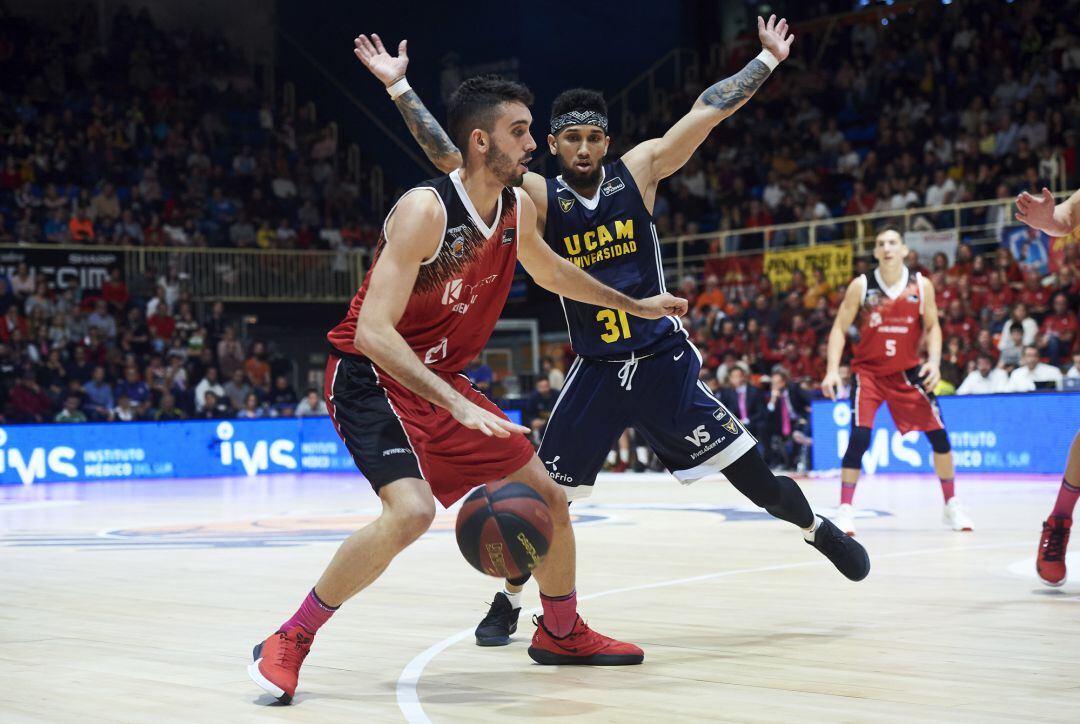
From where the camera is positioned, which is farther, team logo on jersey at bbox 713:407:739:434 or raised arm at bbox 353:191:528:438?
team logo on jersey at bbox 713:407:739:434

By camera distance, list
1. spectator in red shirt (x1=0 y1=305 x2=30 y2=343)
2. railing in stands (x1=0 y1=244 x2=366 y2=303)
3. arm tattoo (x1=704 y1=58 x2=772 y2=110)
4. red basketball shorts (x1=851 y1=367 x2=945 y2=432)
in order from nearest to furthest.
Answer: arm tattoo (x1=704 y1=58 x2=772 y2=110) → red basketball shorts (x1=851 y1=367 x2=945 y2=432) → spectator in red shirt (x1=0 y1=305 x2=30 y2=343) → railing in stands (x1=0 y1=244 x2=366 y2=303)

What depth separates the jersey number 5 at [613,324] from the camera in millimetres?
5757

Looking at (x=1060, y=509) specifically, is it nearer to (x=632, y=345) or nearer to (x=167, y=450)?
(x=632, y=345)

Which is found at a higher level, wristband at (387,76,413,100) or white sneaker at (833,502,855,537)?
wristband at (387,76,413,100)

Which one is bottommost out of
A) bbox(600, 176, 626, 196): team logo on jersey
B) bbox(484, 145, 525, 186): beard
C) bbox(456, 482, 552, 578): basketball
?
bbox(456, 482, 552, 578): basketball

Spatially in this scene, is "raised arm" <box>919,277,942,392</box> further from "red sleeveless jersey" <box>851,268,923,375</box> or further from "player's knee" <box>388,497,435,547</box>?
"player's knee" <box>388,497,435,547</box>

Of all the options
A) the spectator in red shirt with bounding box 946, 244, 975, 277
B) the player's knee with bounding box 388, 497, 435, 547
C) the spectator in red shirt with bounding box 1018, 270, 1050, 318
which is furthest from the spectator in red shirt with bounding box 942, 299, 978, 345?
the player's knee with bounding box 388, 497, 435, 547

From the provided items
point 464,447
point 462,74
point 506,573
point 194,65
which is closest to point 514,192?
point 464,447

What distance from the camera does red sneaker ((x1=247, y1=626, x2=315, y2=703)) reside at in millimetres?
4094

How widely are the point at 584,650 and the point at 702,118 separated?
2268 millimetres

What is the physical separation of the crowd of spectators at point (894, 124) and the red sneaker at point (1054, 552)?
1343cm

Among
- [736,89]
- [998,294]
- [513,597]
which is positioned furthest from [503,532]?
[998,294]

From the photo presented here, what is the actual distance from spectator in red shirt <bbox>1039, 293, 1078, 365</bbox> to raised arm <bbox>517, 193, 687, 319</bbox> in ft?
39.1

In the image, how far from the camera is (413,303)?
4.48m
